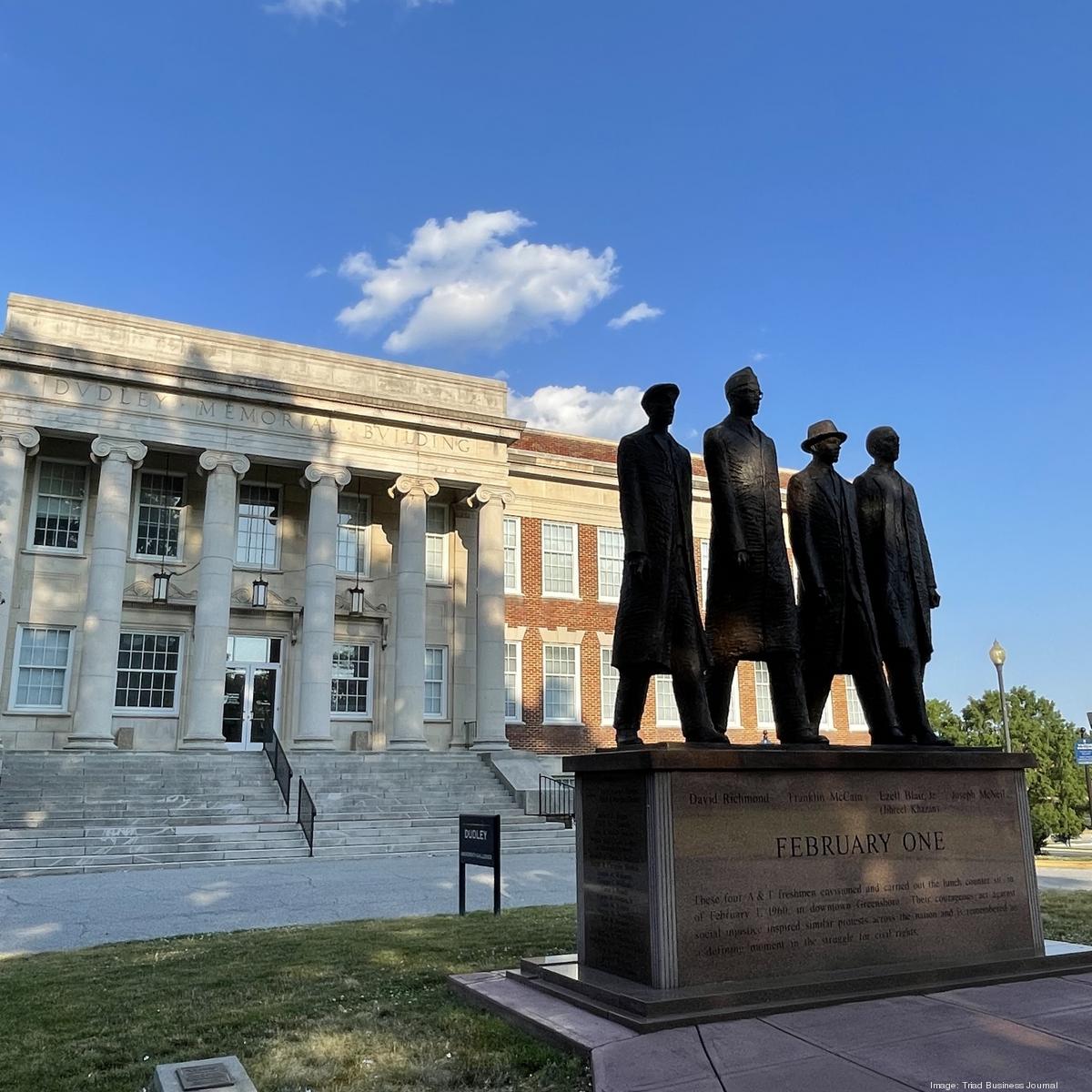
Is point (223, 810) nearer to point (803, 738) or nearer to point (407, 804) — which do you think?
point (407, 804)

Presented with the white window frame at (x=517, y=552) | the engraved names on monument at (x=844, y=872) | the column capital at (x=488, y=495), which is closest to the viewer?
the engraved names on monument at (x=844, y=872)

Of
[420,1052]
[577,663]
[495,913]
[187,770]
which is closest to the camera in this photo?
[420,1052]

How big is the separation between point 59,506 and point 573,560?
15.4m

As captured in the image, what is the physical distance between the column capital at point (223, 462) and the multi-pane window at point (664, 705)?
15.4m

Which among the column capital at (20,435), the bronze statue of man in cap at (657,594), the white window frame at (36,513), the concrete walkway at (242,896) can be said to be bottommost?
the concrete walkway at (242,896)

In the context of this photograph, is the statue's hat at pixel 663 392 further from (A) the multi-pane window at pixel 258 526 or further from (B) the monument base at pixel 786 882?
(A) the multi-pane window at pixel 258 526

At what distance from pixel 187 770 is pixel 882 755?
18.8m

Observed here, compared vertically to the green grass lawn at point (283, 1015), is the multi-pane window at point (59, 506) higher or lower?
higher

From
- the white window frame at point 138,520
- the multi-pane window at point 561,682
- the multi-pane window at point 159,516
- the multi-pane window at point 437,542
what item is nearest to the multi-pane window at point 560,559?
the multi-pane window at point 561,682

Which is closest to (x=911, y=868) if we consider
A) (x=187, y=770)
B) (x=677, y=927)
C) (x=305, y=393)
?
(x=677, y=927)

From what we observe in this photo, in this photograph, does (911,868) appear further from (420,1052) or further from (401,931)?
(401,931)

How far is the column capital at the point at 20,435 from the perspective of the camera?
2347 centimetres

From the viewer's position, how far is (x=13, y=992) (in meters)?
6.91

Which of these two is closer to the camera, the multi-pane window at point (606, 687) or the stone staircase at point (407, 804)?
the stone staircase at point (407, 804)
